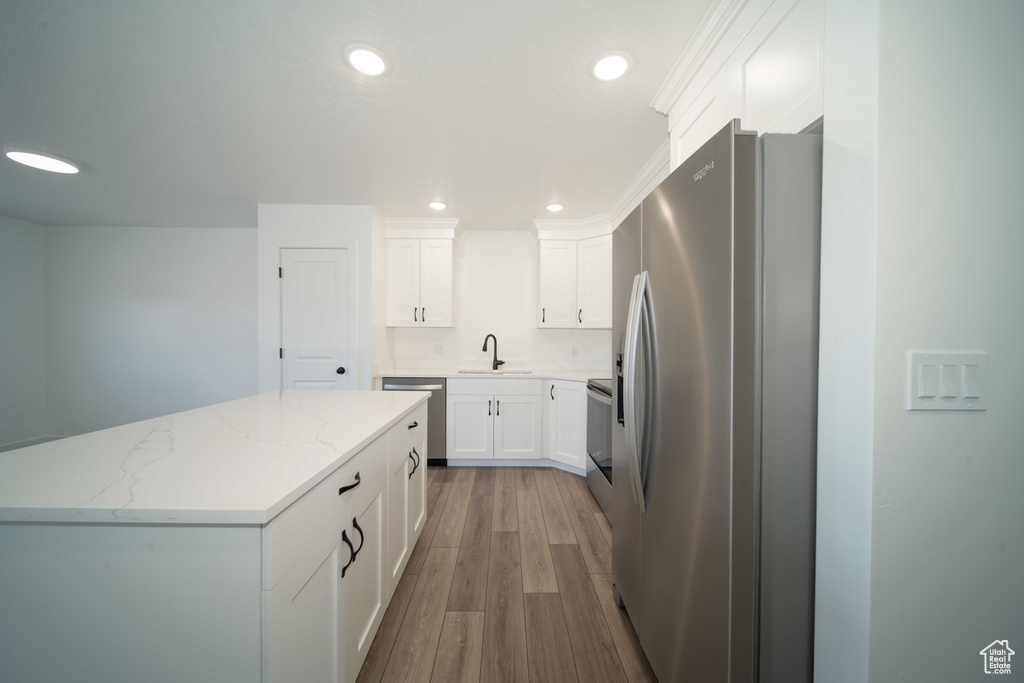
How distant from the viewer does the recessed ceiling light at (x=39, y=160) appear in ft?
7.26

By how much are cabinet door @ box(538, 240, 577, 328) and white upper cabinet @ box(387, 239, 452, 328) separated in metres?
0.98

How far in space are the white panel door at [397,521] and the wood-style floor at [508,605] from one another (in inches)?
7.1

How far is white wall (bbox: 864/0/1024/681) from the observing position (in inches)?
30.2

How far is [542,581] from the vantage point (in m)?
1.80

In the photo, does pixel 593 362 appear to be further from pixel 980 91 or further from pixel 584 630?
pixel 980 91

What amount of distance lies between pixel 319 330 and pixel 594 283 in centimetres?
264

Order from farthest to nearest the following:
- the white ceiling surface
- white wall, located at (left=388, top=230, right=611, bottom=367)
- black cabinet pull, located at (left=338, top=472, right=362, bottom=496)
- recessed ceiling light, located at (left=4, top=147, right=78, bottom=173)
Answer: white wall, located at (left=388, top=230, right=611, bottom=367), recessed ceiling light, located at (left=4, top=147, right=78, bottom=173), the white ceiling surface, black cabinet pull, located at (left=338, top=472, right=362, bottom=496)

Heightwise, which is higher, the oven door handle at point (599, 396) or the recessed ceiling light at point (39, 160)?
the recessed ceiling light at point (39, 160)

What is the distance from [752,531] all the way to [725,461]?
153 millimetres

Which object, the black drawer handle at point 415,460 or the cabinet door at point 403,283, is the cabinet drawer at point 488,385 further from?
the black drawer handle at point 415,460

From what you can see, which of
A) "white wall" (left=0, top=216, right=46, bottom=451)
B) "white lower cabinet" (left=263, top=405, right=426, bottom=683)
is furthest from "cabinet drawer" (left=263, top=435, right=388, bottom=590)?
"white wall" (left=0, top=216, right=46, bottom=451)

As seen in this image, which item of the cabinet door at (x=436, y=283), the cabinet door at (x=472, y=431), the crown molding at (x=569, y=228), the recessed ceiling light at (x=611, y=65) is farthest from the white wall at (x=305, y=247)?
the recessed ceiling light at (x=611, y=65)

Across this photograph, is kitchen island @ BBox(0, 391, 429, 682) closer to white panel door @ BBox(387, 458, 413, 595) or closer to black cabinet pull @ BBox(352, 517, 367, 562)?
black cabinet pull @ BBox(352, 517, 367, 562)

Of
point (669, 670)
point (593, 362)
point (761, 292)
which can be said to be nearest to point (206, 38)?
point (761, 292)
